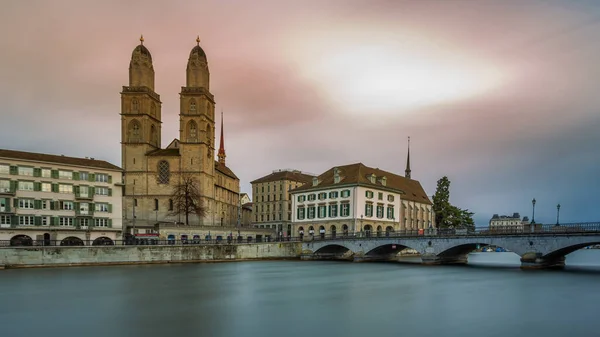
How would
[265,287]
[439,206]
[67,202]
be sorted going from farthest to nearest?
[439,206]
[67,202]
[265,287]

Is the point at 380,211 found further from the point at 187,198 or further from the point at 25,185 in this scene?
the point at 25,185

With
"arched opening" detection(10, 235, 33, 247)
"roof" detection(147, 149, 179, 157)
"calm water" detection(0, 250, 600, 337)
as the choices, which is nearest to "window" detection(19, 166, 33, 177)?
"arched opening" detection(10, 235, 33, 247)

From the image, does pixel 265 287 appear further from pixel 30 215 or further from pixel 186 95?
pixel 186 95

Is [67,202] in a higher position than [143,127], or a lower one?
lower

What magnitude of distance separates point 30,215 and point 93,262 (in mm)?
11750

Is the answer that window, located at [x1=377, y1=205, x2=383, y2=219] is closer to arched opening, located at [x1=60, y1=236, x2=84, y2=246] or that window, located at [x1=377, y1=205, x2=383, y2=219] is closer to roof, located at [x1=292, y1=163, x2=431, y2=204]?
roof, located at [x1=292, y1=163, x2=431, y2=204]

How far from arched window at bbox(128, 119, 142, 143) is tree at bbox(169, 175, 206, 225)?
9895 millimetres

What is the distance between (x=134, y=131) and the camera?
7225cm

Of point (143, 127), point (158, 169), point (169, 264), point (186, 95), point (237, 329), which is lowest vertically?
point (169, 264)

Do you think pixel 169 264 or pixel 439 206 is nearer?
pixel 169 264

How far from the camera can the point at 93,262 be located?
43875 millimetres

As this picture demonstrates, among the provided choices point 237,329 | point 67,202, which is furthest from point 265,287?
point 67,202

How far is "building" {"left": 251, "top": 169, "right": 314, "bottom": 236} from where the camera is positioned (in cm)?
9581

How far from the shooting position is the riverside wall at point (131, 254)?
41.3 m
